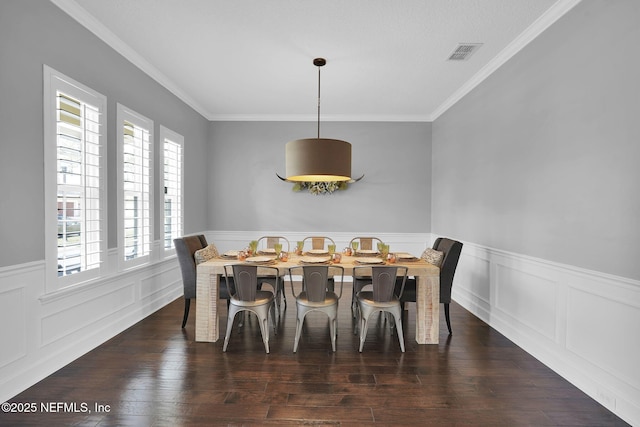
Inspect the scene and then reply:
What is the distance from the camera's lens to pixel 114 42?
10.6 feet

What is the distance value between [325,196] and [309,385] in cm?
385

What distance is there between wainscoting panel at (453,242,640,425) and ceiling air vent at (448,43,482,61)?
2.23m

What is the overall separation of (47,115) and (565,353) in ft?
15.2

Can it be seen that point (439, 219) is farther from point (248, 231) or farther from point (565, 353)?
point (248, 231)

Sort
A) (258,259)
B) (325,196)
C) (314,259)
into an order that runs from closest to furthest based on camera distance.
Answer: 1. (258,259)
2. (314,259)
3. (325,196)

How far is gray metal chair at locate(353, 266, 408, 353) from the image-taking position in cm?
298

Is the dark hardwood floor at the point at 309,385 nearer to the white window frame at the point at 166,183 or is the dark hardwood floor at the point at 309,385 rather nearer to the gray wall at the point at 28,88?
the gray wall at the point at 28,88

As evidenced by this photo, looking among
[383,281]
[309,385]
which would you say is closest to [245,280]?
[309,385]

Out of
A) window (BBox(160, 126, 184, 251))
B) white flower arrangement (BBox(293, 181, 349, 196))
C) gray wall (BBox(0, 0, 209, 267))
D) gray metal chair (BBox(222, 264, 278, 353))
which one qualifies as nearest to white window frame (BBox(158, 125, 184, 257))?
window (BBox(160, 126, 184, 251))

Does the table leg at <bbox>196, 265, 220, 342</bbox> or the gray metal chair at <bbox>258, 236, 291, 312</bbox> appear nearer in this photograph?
the table leg at <bbox>196, 265, 220, 342</bbox>

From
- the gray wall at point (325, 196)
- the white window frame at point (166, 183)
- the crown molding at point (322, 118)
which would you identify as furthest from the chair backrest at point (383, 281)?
the crown molding at point (322, 118)

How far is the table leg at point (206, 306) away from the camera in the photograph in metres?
3.24

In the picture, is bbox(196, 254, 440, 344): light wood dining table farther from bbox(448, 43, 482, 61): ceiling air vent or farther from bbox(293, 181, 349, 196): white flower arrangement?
bbox(293, 181, 349, 196): white flower arrangement

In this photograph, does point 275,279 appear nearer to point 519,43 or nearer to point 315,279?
point 315,279
